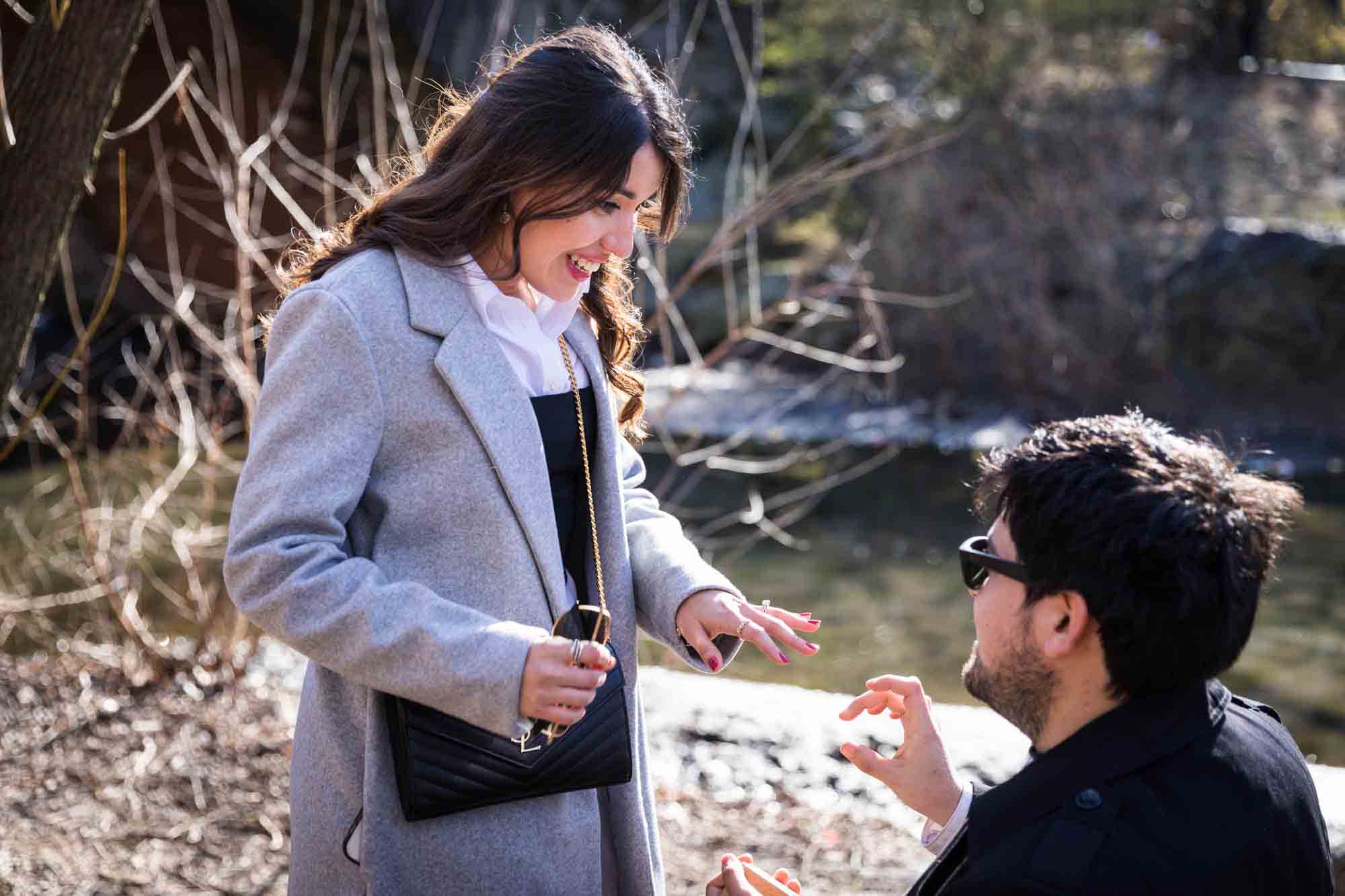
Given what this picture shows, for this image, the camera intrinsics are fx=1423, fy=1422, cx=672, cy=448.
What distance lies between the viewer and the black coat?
4.57ft

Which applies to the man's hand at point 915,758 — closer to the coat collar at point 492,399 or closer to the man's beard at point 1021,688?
the man's beard at point 1021,688

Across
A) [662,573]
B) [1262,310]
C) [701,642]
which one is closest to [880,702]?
[701,642]

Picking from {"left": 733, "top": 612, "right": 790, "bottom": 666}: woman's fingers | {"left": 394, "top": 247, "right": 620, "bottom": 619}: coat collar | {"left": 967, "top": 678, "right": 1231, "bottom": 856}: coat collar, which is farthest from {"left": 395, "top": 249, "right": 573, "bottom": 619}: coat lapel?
{"left": 967, "top": 678, "right": 1231, "bottom": 856}: coat collar

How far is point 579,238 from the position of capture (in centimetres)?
187

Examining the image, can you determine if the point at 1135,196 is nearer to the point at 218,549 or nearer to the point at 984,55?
the point at 984,55

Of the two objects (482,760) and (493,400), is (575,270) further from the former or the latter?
(482,760)

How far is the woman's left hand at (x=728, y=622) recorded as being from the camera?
193 cm

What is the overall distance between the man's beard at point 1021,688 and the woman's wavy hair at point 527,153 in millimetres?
776

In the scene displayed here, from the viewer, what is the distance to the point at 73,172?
2416mm

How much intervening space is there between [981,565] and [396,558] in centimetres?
71

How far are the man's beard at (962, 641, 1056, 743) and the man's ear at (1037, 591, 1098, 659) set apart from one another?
3cm

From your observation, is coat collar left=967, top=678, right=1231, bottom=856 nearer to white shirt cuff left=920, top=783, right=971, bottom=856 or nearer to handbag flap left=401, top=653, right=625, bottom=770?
white shirt cuff left=920, top=783, right=971, bottom=856

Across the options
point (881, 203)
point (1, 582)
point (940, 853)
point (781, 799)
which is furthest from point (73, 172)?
point (881, 203)

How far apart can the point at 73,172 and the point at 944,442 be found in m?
9.24
